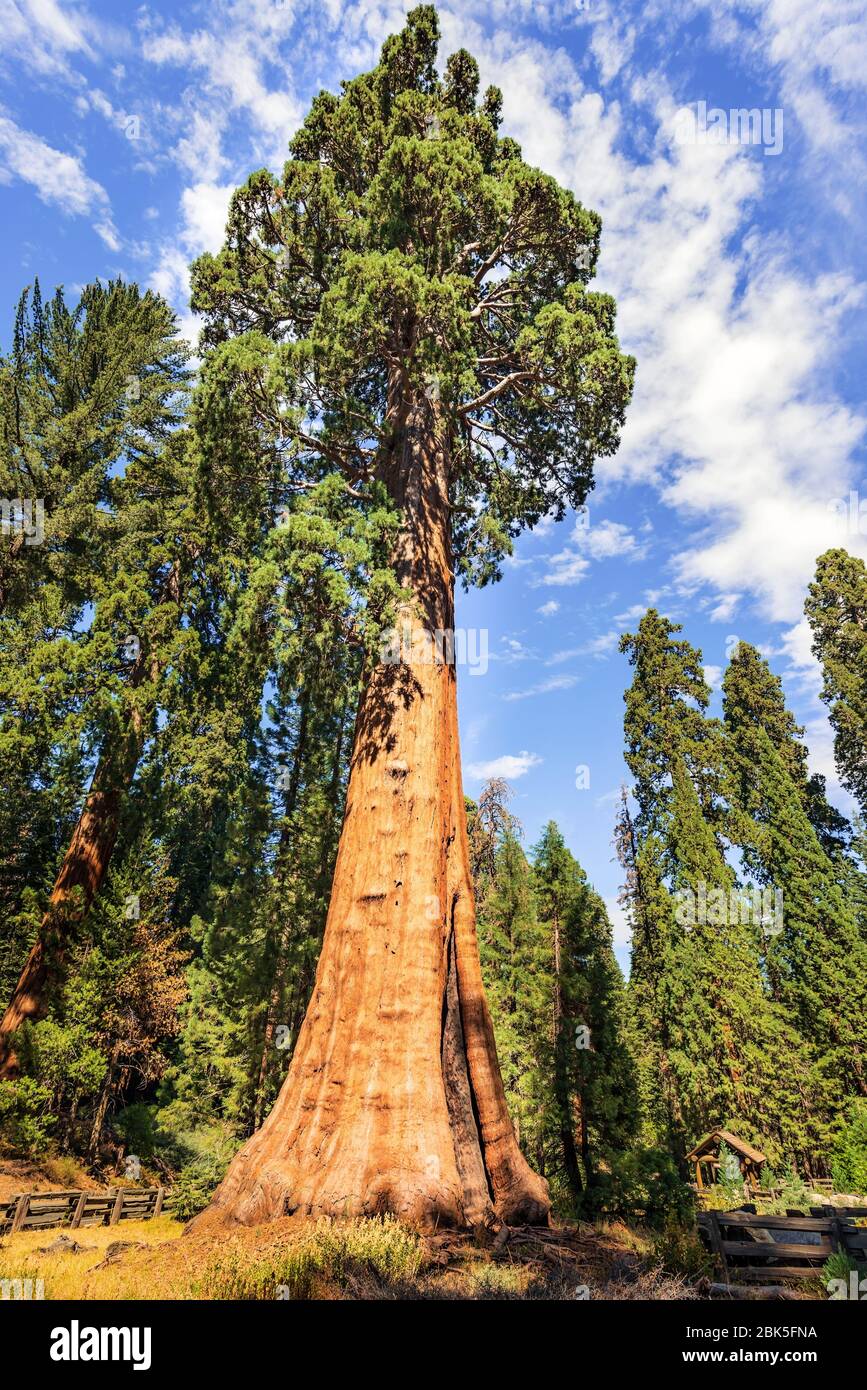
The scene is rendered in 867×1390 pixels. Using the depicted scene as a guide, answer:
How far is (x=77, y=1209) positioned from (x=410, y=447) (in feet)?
51.8

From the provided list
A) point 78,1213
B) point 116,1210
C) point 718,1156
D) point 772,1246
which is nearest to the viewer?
point 772,1246

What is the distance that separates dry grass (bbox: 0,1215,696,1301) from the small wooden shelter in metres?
16.8

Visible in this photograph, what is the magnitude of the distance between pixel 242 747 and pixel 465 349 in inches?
510

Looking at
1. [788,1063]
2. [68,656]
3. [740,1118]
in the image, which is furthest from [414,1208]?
[788,1063]

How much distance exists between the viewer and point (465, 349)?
8.99 m

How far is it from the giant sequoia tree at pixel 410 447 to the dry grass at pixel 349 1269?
561mm

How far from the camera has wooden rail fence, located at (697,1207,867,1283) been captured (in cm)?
650

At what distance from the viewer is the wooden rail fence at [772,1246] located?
21.3 ft

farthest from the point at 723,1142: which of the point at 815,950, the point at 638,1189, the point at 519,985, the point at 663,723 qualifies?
the point at 663,723

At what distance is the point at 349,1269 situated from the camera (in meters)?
3.92

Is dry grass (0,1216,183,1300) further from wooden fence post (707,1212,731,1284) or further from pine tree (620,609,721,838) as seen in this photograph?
pine tree (620,609,721,838)

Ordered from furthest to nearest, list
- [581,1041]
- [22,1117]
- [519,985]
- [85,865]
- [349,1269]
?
[519,985] < [581,1041] < [85,865] < [22,1117] < [349,1269]

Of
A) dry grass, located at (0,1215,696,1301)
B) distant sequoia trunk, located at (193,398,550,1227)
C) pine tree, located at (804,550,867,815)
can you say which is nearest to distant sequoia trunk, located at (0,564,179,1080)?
distant sequoia trunk, located at (193,398,550,1227)

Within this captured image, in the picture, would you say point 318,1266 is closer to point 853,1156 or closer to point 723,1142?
point 723,1142
